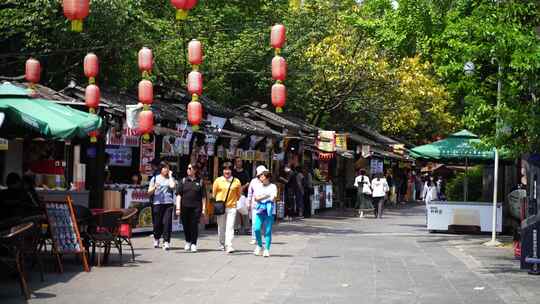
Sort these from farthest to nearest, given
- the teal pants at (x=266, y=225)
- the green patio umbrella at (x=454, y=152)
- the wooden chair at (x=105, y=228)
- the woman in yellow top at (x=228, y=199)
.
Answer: the green patio umbrella at (x=454, y=152) → the woman in yellow top at (x=228, y=199) → the teal pants at (x=266, y=225) → the wooden chair at (x=105, y=228)

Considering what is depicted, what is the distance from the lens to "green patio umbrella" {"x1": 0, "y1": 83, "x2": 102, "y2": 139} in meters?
11.9

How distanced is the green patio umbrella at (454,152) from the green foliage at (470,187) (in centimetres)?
205

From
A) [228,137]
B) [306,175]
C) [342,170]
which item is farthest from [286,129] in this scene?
[342,170]

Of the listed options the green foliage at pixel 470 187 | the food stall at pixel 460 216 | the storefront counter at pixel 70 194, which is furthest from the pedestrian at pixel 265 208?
the green foliage at pixel 470 187

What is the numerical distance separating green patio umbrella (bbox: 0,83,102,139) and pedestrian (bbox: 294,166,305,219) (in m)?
17.4

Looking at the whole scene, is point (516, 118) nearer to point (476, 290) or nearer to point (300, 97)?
point (476, 290)

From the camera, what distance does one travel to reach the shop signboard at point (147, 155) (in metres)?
22.2

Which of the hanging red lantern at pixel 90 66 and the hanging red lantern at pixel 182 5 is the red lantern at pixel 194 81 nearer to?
the hanging red lantern at pixel 90 66

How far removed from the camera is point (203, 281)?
12.9 m

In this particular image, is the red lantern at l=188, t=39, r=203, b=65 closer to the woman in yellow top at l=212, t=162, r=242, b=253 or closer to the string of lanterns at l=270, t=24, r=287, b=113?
the string of lanterns at l=270, t=24, r=287, b=113

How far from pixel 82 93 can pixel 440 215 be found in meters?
11.0

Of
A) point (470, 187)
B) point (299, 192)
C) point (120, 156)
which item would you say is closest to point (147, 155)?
point (120, 156)

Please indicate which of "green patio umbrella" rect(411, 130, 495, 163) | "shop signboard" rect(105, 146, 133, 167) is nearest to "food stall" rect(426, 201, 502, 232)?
"green patio umbrella" rect(411, 130, 495, 163)

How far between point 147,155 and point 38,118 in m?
9.68
